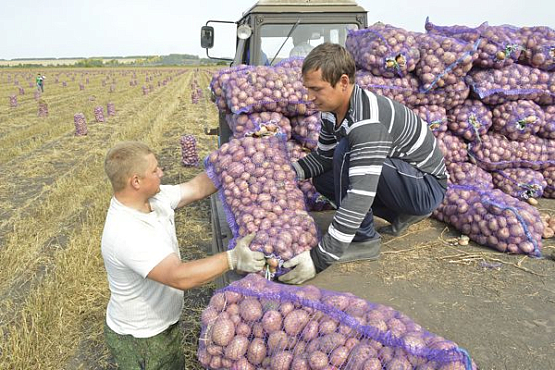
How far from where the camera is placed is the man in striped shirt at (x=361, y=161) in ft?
6.79

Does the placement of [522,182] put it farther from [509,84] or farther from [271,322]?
[271,322]

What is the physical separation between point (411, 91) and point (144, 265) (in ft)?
8.44

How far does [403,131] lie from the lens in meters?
2.34

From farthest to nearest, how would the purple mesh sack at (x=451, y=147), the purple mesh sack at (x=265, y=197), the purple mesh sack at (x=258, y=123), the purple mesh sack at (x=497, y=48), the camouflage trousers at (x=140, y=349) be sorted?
the purple mesh sack at (x=451, y=147) → the purple mesh sack at (x=497, y=48) → the purple mesh sack at (x=258, y=123) → the purple mesh sack at (x=265, y=197) → the camouflage trousers at (x=140, y=349)

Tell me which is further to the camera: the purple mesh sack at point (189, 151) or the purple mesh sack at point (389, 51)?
A: the purple mesh sack at point (189, 151)

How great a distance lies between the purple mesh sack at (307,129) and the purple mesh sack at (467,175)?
1.20 meters

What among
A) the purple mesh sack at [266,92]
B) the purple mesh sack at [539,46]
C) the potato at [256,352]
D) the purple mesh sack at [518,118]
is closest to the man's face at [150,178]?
the potato at [256,352]

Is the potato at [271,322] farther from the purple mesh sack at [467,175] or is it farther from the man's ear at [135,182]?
the purple mesh sack at [467,175]

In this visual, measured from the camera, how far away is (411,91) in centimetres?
330

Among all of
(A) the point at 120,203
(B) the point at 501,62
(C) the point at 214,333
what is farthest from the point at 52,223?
(B) the point at 501,62

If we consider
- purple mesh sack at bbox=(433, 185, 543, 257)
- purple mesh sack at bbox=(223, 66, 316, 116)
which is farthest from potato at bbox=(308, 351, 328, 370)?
purple mesh sack at bbox=(223, 66, 316, 116)

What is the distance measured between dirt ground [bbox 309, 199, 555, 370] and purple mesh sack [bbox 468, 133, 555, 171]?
1.02 metres

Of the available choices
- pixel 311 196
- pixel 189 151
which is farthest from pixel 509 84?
pixel 189 151

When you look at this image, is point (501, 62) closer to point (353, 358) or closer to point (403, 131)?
point (403, 131)
